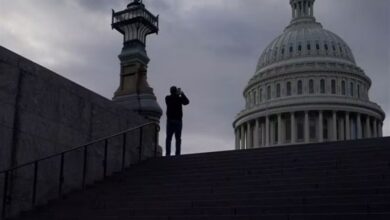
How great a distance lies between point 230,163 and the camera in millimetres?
12977

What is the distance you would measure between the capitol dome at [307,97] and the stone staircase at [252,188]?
2929 inches

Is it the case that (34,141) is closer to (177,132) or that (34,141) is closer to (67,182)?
(67,182)

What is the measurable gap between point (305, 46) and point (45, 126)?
85.6 m

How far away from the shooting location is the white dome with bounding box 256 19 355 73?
3755 inches

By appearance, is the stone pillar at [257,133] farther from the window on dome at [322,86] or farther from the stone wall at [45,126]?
the stone wall at [45,126]

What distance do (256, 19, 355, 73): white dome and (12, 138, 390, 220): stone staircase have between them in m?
83.0

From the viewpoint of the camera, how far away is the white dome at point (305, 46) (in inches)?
3755

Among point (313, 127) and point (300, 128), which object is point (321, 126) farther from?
point (300, 128)

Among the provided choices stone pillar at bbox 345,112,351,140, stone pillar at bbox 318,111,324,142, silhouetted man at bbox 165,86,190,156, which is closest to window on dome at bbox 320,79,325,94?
stone pillar at bbox 318,111,324,142

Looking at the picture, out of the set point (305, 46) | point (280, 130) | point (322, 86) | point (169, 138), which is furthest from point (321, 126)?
point (169, 138)

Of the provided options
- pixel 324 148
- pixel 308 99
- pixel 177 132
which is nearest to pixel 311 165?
pixel 324 148

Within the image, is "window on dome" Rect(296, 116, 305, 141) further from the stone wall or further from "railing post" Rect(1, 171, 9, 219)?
"railing post" Rect(1, 171, 9, 219)

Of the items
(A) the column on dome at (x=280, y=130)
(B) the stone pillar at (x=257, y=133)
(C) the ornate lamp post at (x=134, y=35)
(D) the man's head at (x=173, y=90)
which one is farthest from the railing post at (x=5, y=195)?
(B) the stone pillar at (x=257, y=133)

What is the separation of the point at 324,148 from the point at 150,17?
31332 millimetres
